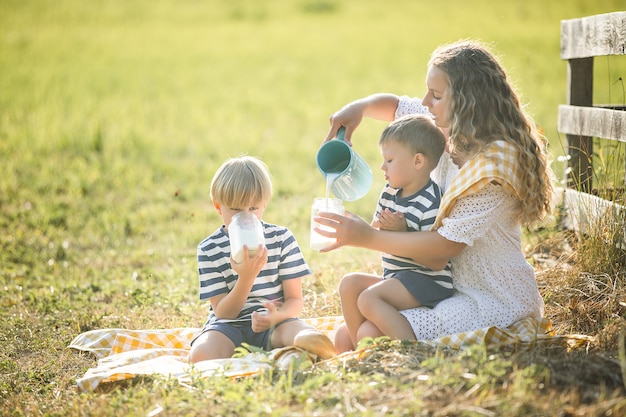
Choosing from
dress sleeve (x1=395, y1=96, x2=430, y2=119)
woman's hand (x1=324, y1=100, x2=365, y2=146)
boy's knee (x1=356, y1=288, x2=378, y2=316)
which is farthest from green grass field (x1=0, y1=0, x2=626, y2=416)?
woman's hand (x1=324, y1=100, x2=365, y2=146)

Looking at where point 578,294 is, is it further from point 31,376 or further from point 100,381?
point 31,376

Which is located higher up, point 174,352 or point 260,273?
point 260,273

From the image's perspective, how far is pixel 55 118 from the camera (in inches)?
447

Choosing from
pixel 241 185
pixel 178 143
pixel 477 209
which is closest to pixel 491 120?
pixel 477 209

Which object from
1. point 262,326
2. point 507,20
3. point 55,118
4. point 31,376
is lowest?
point 31,376

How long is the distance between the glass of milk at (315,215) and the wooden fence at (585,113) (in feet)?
5.22

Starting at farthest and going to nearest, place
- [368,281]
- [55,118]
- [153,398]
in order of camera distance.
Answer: [55,118] < [368,281] < [153,398]

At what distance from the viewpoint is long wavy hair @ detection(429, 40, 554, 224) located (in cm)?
338

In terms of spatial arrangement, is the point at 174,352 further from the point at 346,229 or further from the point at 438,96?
the point at 438,96

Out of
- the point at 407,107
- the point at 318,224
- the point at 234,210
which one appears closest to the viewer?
the point at 318,224

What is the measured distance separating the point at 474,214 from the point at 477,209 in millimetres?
31

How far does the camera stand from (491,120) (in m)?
3.43

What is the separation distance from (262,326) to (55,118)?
28.9ft

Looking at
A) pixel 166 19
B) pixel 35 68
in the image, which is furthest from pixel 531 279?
pixel 166 19
